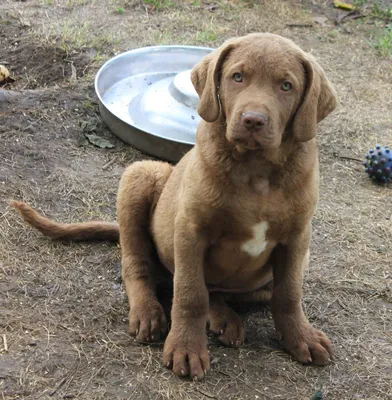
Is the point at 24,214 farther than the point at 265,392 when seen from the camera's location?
Yes

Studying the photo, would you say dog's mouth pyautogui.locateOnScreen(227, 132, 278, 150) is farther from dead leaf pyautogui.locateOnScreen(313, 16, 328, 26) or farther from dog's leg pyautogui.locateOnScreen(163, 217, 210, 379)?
dead leaf pyautogui.locateOnScreen(313, 16, 328, 26)

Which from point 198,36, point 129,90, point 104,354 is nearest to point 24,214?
point 104,354

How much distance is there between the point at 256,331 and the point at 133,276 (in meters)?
0.76

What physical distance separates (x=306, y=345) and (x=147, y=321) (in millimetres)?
842

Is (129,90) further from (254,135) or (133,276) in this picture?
(254,135)

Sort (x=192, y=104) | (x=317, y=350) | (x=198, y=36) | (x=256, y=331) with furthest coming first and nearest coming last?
(x=198, y=36)
(x=192, y=104)
(x=256, y=331)
(x=317, y=350)

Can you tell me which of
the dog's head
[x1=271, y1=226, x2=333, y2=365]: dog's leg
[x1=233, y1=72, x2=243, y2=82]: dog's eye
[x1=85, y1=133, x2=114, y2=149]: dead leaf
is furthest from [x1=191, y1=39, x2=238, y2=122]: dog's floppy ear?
[x1=85, y1=133, x2=114, y2=149]: dead leaf

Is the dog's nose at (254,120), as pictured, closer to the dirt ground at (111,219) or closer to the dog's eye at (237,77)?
the dog's eye at (237,77)

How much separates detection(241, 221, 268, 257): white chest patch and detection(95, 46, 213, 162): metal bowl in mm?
2266

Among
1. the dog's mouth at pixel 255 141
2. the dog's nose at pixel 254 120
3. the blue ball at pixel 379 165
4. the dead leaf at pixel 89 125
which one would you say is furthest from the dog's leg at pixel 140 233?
the blue ball at pixel 379 165

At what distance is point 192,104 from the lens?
241 inches

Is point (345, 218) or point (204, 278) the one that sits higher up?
point (204, 278)

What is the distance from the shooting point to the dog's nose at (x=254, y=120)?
9.87ft

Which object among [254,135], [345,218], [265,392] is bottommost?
[345,218]
